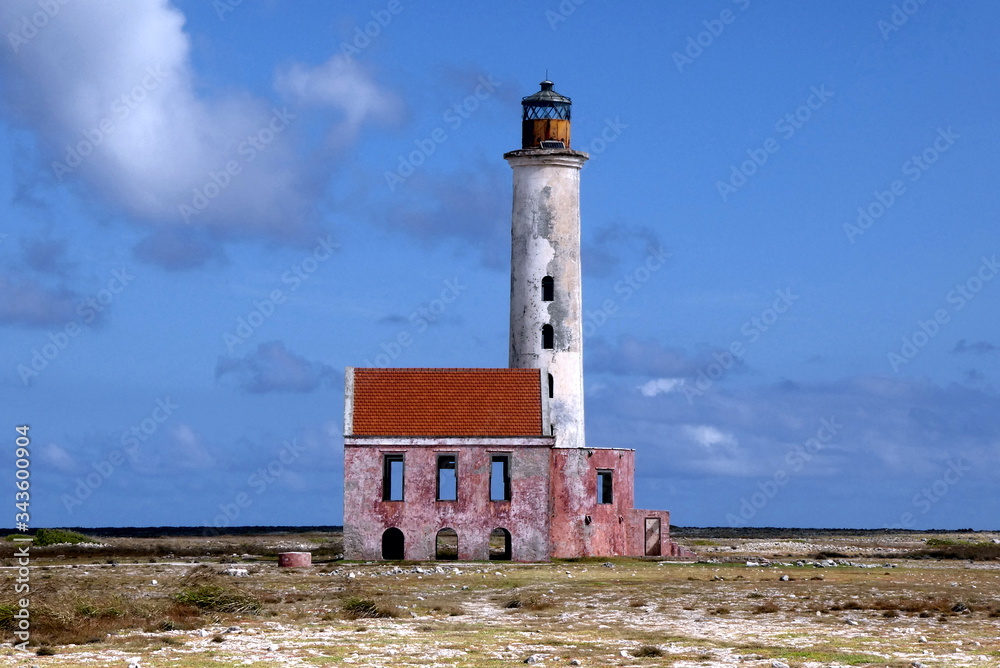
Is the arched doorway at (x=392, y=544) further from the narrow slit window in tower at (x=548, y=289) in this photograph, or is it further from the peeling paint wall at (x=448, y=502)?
the narrow slit window in tower at (x=548, y=289)

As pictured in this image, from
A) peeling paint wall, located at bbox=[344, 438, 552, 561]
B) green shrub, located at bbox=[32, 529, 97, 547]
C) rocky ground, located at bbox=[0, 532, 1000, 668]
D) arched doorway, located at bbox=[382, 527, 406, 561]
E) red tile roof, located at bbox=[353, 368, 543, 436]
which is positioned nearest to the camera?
rocky ground, located at bbox=[0, 532, 1000, 668]

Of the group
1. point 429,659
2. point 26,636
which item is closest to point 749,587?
point 429,659

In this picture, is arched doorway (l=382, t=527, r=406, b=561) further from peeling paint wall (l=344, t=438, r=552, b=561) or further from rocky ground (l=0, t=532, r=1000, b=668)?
rocky ground (l=0, t=532, r=1000, b=668)

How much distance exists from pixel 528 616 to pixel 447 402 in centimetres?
1925

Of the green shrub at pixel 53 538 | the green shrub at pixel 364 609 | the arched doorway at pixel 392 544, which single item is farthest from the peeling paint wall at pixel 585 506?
the green shrub at pixel 53 538

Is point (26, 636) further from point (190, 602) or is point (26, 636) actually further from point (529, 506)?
point (529, 506)

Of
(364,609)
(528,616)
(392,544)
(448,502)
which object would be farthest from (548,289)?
(364,609)

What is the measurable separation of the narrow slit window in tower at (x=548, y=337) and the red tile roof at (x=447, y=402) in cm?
375

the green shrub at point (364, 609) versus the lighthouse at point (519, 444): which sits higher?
the lighthouse at point (519, 444)

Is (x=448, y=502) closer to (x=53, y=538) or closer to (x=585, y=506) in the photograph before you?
(x=585, y=506)

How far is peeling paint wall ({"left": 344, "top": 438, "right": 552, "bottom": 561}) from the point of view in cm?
4722

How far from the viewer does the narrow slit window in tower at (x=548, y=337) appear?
174ft

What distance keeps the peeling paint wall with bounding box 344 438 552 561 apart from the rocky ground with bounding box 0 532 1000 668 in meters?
3.37

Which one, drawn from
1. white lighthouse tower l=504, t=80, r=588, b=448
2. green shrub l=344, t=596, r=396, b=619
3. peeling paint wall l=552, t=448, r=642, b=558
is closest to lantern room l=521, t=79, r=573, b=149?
white lighthouse tower l=504, t=80, r=588, b=448
